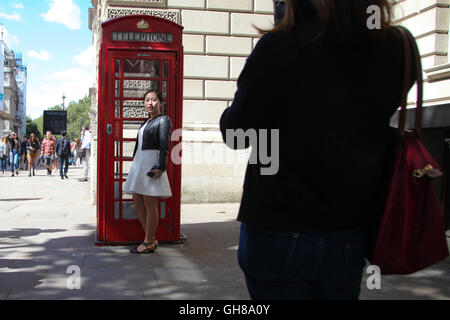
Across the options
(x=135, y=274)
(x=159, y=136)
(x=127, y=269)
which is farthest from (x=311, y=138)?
(x=159, y=136)

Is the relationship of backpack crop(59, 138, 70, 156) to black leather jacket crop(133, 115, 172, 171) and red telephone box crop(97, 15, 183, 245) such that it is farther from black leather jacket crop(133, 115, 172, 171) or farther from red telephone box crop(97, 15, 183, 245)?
black leather jacket crop(133, 115, 172, 171)

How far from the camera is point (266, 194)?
1491mm

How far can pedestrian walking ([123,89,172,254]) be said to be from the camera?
17.6 feet

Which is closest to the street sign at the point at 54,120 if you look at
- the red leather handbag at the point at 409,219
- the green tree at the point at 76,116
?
the red leather handbag at the point at 409,219

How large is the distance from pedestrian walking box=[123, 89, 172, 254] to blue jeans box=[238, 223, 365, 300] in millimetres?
3903

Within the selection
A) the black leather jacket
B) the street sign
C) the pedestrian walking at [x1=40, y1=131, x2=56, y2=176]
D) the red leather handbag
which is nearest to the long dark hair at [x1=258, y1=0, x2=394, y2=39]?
the red leather handbag

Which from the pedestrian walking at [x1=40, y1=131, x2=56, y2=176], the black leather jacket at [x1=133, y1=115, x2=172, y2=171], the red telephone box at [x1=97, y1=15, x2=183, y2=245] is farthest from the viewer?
the pedestrian walking at [x1=40, y1=131, x2=56, y2=176]

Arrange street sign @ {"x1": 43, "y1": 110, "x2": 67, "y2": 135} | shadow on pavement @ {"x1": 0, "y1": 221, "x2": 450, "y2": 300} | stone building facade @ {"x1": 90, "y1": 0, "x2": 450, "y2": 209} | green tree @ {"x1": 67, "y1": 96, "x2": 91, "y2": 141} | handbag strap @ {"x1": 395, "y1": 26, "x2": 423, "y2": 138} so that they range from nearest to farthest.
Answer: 1. handbag strap @ {"x1": 395, "y1": 26, "x2": 423, "y2": 138}
2. shadow on pavement @ {"x1": 0, "y1": 221, "x2": 450, "y2": 300}
3. stone building facade @ {"x1": 90, "y1": 0, "x2": 450, "y2": 209}
4. street sign @ {"x1": 43, "y1": 110, "x2": 67, "y2": 135}
5. green tree @ {"x1": 67, "y1": 96, "x2": 91, "y2": 141}

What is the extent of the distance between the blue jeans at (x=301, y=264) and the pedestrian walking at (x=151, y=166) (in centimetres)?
390

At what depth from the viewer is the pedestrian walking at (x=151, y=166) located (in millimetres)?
5371

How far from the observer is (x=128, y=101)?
5.89 metres

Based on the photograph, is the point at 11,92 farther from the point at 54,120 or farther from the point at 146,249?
the point at 146,249

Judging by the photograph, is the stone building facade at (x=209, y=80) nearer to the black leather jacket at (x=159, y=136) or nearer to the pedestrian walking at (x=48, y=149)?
the black leather jacket at (x=159, y=136)

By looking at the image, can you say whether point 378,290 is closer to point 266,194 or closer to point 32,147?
point 266,194
